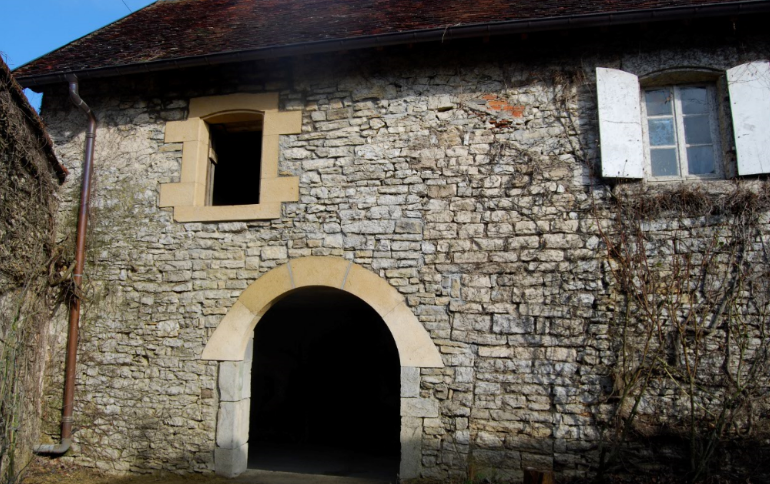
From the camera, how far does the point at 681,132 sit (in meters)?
5.42

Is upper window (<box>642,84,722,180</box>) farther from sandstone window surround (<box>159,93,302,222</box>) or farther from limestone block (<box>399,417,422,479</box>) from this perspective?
sandstone window surround (<box>159,93,302,222</box>)

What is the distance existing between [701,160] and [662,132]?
1.40 feet

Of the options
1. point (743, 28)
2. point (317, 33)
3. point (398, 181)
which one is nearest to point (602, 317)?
point (398, 181)

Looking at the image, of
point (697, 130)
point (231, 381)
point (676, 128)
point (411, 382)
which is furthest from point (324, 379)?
point (697, 130)

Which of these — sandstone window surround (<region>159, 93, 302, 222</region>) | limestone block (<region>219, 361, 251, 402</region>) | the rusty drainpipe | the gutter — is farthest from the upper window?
the rusty drainpipe

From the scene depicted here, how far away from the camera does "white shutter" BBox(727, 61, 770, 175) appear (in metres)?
5.09

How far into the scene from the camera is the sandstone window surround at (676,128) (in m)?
5.11

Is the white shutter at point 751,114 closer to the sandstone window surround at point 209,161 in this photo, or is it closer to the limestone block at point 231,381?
the sandstone window surround at point 209,161

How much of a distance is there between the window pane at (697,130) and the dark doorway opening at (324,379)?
16.2 feet

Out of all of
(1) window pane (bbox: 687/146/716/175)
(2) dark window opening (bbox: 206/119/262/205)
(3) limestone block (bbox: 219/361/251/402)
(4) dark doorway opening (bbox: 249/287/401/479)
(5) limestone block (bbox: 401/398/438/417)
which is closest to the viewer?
(5) limestone block (bbox: 401/398/438/417)

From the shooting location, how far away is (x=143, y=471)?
5.66m

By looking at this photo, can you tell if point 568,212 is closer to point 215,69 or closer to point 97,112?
point 215,69

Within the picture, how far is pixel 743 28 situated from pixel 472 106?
253cm

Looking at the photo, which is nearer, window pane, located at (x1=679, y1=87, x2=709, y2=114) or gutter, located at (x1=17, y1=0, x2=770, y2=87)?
gutter, located at (x1=17, y1=0, x2=770, y2=87)
